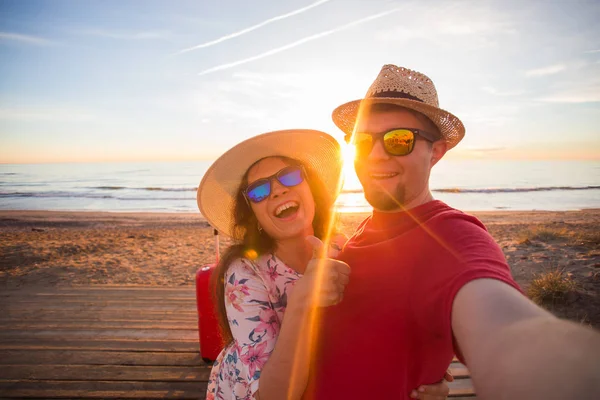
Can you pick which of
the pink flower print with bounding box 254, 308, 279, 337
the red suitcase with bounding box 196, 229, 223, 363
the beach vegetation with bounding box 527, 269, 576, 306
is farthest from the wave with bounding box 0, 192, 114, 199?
the pink flower print with bounding box 254, 308, 279, 337

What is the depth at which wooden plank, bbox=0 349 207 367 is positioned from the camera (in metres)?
3.79

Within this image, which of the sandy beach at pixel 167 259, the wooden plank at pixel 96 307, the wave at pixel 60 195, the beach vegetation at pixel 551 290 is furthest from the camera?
the wave at pixel 60 195

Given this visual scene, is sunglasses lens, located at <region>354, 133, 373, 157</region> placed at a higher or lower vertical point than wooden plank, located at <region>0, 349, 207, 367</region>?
higher

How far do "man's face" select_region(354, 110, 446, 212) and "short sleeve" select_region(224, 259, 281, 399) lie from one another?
662mm

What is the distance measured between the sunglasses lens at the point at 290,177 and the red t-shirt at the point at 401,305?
677 mm

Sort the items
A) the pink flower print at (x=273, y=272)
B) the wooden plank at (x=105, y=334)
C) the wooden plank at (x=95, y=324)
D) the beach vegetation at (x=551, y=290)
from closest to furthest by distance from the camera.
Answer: the pink flower print at (x=273, y=272) < the wooden plank at (x=105, y=334) < the wooden plank at (x=95, y=324) < the beach vegetation at (x=551, y=290)

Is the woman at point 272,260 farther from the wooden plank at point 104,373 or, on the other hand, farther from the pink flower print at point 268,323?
the wooden plank at point 104,373

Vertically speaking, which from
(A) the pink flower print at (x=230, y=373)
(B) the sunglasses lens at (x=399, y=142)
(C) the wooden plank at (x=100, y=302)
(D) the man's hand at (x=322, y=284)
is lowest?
(C) the wooden plank at (x=100, y=302)

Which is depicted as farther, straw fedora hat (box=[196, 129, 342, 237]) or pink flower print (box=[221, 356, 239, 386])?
straw fedora hat (box=[196, 129, 342, 237])

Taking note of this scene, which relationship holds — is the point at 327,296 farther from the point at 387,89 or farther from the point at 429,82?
the point at 429,82

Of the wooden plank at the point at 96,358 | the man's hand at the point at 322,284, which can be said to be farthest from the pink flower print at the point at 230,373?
the wooden plank at the point at 96,358

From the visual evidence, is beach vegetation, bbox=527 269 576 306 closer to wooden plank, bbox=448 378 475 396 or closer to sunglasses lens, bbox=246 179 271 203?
wooden plank, bbox=448 378 475 396

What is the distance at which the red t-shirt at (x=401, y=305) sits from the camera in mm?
1042

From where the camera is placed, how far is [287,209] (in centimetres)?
204
